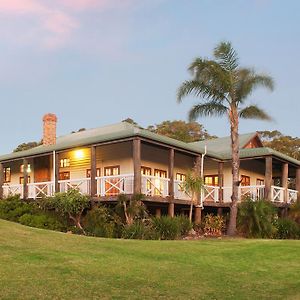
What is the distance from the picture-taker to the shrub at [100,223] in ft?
72.6

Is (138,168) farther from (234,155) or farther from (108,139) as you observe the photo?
(234,155)

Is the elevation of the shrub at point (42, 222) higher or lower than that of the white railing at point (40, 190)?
lower

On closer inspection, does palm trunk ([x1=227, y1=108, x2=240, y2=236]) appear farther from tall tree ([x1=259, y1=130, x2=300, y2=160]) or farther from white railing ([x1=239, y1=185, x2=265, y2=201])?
Answer: tall tree ([x1=259, y1=130, x2=300, y2=160])

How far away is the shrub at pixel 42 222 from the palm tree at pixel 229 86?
924cm

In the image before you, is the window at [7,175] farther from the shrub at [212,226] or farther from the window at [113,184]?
the shrub at [212,226]

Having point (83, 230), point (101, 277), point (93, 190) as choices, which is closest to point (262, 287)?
point (101, 277)

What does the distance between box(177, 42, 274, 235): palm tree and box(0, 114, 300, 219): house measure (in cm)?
265

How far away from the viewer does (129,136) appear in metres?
24.5

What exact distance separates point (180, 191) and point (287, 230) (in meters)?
6.06

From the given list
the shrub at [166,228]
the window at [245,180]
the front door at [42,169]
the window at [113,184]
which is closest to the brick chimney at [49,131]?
the front door at [42,169]

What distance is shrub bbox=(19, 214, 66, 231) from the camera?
80.2 feet

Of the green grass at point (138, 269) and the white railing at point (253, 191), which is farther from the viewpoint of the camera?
the white railing at point (253, 191)

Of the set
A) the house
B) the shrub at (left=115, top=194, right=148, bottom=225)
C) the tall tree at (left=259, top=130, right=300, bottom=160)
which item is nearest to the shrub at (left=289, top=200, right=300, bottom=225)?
the house

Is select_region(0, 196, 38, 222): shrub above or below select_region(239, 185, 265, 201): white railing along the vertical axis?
below
